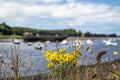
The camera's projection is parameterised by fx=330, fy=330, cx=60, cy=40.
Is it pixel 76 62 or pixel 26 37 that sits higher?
pixel 76 62

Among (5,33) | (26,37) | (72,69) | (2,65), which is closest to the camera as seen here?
(2,65)

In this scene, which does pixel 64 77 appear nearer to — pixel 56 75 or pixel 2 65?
pixel 56 75

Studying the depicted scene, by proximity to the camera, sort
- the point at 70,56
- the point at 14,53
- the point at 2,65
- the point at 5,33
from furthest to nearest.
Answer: the point at 5,33, the point at 70,56, the point at 2,65, the point at 14,53

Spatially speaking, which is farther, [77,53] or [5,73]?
[77,53]

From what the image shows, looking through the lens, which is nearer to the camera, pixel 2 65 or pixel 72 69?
pixel 2 65

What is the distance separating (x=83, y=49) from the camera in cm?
460

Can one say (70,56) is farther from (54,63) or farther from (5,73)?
(5,73)

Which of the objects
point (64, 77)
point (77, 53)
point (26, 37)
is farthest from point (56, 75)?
point (26, 37)

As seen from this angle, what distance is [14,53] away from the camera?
366 centimetres

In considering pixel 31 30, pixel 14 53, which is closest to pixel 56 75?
pixel 14 53

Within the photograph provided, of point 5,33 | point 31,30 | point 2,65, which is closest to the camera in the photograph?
point 2,65

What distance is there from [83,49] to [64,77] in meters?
0.48

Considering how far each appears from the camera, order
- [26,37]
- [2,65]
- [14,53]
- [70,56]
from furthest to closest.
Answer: [26,37] < [70,56] < [2,65] < [14,53]

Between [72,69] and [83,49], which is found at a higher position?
[83,49]
